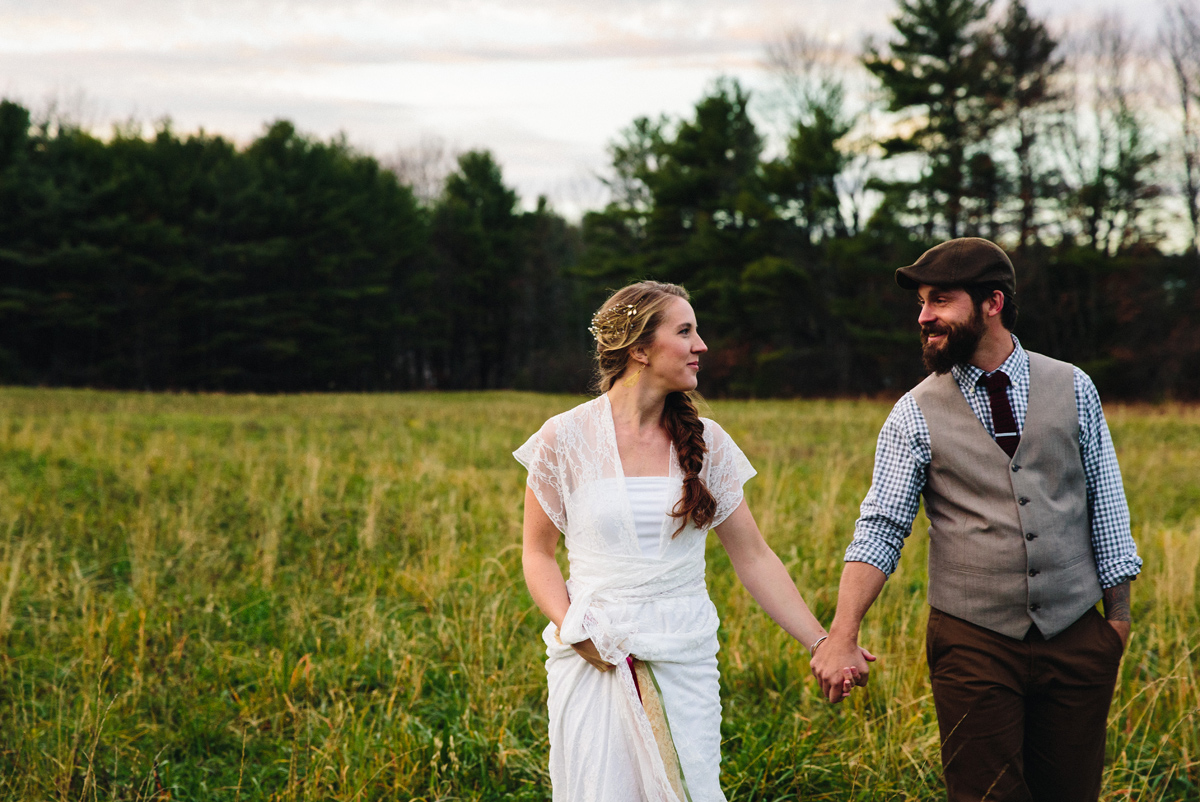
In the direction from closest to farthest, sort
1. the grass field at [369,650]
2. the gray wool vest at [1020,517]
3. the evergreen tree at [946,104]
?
the gray wool vest at [1020,517] < the grass field at [369,650] < the evergreen tree at [946,104]

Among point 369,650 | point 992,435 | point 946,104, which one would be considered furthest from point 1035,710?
point 946,104

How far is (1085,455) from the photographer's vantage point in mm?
2705

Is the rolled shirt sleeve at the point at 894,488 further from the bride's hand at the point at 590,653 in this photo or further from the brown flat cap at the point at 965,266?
the bride's hand at the point at 590,653

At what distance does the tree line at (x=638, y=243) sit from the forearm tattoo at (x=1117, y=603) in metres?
27.1

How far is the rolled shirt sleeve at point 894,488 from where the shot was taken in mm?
2768

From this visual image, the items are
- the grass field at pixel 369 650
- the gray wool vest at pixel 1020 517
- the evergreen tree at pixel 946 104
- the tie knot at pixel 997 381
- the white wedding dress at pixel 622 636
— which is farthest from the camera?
the evergreen tree at pixel 946 104

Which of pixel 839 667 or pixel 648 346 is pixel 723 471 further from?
pixel 839 667

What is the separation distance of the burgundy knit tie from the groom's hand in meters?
0.74

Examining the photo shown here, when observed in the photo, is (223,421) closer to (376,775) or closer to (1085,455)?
(376,775)

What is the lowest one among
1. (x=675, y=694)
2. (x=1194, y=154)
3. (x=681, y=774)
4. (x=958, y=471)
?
(x=681, y=774)

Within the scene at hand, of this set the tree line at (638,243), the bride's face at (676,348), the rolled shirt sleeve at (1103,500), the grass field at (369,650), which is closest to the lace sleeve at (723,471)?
the bride's face at (676,348)

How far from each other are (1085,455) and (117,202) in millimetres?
44886

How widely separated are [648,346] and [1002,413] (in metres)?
1.03

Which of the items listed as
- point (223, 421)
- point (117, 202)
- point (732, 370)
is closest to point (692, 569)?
point (223, 421)
